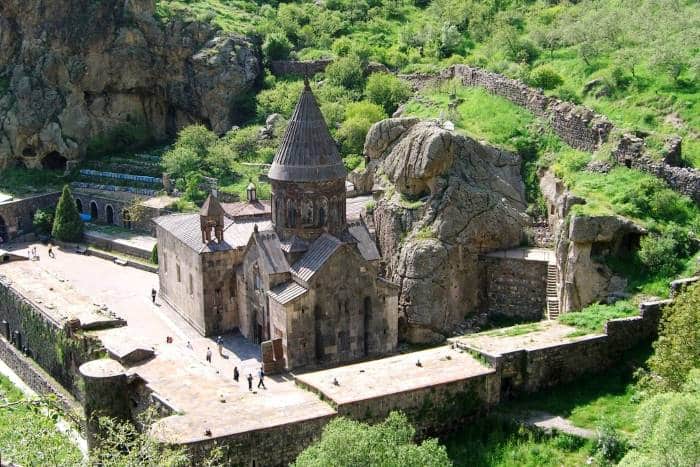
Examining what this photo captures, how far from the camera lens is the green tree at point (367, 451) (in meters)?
21.0

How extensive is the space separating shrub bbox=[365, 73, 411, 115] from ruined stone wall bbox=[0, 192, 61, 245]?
21704 mm

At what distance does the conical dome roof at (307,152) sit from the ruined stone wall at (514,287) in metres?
7.78

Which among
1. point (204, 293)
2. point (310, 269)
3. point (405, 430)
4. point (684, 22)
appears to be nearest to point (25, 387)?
point (204, 293)

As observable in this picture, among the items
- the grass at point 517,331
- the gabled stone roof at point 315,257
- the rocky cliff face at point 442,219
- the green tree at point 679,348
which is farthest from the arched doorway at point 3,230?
the green tree at point 679,348

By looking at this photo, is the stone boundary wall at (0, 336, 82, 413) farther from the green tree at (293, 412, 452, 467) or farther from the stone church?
the green tree at (293, 412, 452, 467)

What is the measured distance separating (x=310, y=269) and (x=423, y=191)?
328 inches

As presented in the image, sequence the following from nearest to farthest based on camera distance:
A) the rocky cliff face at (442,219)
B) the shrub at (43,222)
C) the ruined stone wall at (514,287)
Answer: the ruined stone wall at (514,287), the rocky cliff face at (442,219), the shrub at (43,222)

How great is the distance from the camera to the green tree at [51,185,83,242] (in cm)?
5372

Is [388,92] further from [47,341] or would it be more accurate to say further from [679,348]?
[679,348]

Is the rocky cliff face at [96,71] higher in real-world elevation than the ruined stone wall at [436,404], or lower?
higher

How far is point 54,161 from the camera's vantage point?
63.0 meters

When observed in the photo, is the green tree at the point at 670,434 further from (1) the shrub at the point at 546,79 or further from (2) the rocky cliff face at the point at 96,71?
(2) the rocky cliff face at the point at 96,71

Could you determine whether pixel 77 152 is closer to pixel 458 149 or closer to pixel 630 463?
pixel 458 149

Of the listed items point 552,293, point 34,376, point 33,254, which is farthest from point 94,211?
point 552,293
